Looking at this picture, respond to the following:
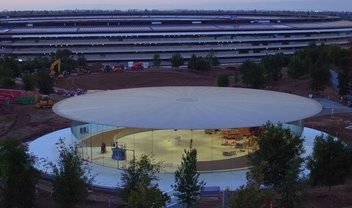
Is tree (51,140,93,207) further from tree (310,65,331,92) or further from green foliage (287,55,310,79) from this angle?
green foliage (287,55,310,79)

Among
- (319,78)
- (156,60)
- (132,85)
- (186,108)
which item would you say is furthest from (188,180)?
(156,60)

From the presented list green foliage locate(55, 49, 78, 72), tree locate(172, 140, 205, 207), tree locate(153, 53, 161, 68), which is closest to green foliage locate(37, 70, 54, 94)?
green foliage locate(55, 49, 78, 72)

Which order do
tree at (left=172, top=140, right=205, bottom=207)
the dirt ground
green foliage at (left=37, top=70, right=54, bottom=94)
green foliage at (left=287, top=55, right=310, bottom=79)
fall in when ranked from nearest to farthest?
tree at (left=172, top=140, right=205, bottom=207) → the dirt ground → green foliage at (left=37, top=70, right=54, bottom=94) → green foliage at (left=287, top=55, right=310, bottom=79)

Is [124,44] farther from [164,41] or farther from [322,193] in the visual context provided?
[322,193]

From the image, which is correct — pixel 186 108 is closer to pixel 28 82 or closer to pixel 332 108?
pixel 332 108

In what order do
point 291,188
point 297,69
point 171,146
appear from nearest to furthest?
point 291,188 < point 171,146 < point 297,69

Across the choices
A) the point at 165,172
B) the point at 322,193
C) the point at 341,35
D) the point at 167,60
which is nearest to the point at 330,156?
the point at 322,193
